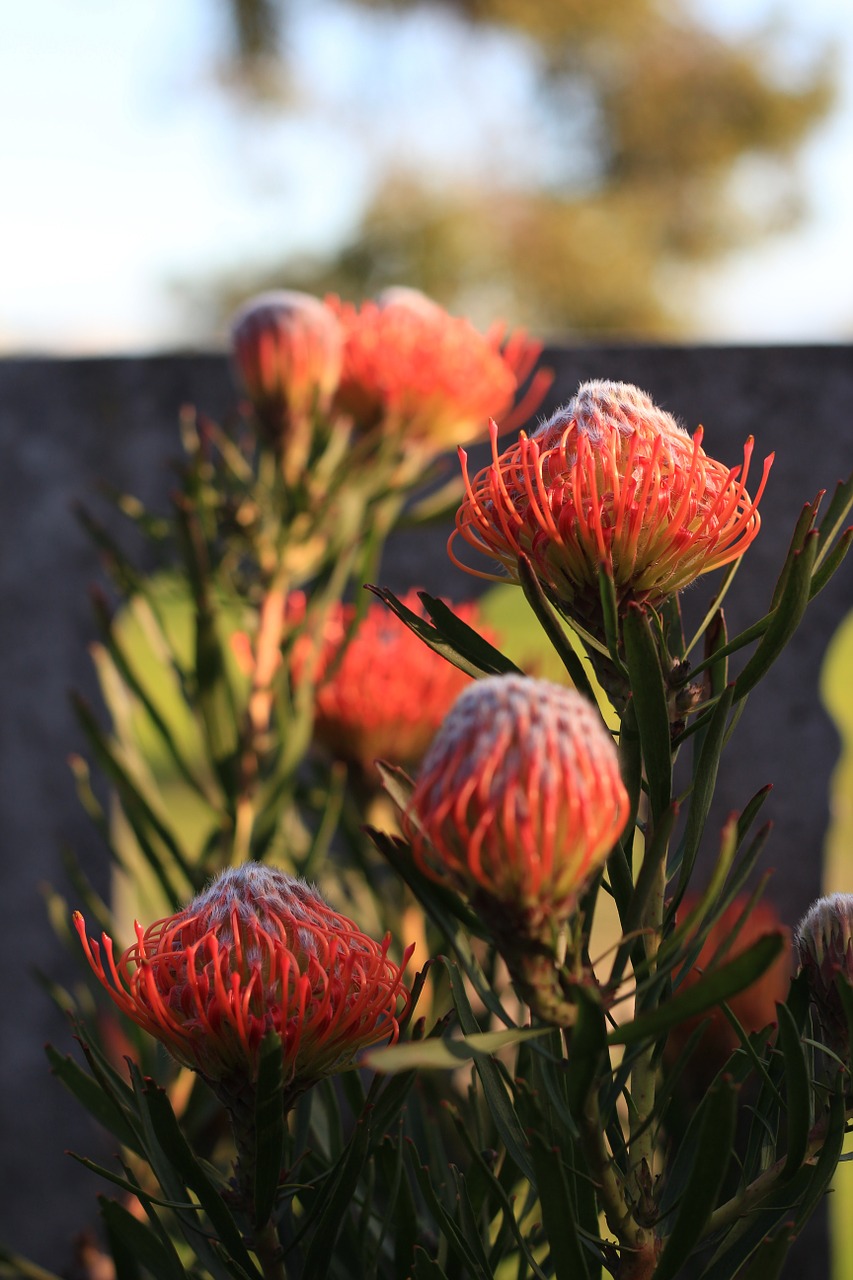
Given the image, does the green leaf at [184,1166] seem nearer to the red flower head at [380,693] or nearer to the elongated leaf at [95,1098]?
the elongated leaf at [95,1098]

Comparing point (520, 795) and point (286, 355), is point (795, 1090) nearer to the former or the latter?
point (520, 795)

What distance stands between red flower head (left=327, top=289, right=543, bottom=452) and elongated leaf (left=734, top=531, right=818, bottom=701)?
1.33 ft

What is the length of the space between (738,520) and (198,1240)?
0.29 meters

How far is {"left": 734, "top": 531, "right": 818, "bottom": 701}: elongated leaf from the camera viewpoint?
0.28 metres

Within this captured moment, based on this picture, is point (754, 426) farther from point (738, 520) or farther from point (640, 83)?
point (640, 83)

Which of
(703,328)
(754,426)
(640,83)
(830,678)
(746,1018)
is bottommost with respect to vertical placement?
(746,1018)

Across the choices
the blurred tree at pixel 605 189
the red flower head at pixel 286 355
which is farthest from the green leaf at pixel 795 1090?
the blurred tree at pixel 605 189

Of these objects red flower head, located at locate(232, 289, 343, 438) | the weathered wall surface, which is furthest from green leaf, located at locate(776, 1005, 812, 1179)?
the weathered wall surface

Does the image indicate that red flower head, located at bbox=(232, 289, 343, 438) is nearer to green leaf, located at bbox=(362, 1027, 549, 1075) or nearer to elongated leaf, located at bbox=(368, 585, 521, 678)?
elongated leaf, located at bbox=(368, 585, 521, 678)

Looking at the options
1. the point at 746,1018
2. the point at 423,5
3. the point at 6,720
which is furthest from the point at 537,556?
the point at 423,5

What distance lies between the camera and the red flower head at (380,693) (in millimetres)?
659

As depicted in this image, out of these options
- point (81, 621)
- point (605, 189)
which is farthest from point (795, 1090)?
point (605, 189)

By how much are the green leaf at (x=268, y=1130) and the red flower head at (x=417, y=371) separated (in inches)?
17.4

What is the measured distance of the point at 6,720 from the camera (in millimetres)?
1040
